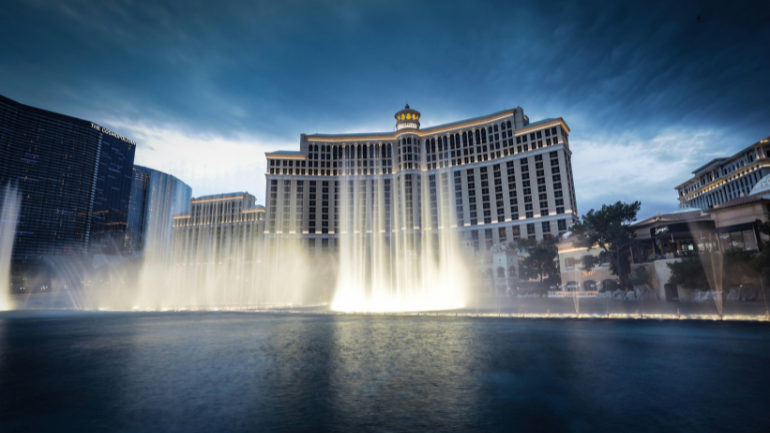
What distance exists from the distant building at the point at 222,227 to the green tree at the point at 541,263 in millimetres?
90957

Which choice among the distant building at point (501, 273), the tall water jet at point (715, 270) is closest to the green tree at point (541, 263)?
the distant building at point (501, 273)

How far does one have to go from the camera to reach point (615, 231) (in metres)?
42.2

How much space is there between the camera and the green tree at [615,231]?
42.1 metres

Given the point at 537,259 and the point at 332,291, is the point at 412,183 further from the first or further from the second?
the point at 332,291

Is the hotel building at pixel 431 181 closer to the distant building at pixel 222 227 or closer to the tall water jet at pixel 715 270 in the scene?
the distant building at pixel 222 227

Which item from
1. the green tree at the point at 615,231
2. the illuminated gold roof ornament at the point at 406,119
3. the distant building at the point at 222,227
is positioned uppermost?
the illuminated gold roof ornament at the point at 406,119

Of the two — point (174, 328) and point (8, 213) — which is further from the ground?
point (8, 213)

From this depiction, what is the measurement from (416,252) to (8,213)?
11093 cm

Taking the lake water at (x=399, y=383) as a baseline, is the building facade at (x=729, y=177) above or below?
above

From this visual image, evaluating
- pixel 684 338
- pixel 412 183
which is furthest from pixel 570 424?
pixel 412 183

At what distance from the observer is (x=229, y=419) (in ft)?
21.9

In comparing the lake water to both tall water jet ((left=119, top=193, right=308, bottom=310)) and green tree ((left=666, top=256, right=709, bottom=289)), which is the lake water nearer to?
green tree ((left=666, top=256, right=709, bottom=289))

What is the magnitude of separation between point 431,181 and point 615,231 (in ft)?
197

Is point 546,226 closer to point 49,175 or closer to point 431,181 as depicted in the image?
point 431,181
